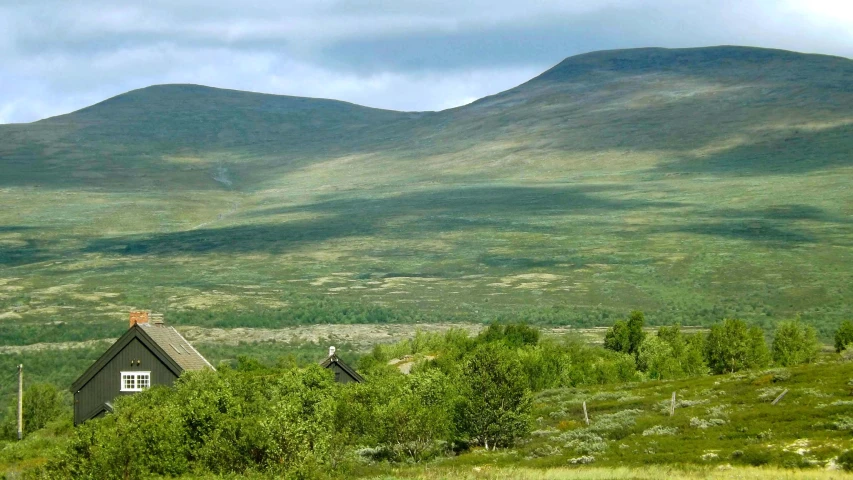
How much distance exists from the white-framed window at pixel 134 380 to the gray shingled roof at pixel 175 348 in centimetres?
141

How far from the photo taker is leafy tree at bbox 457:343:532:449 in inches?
1770

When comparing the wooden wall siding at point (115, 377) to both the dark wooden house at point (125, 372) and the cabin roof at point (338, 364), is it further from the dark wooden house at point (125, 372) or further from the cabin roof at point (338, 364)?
the cabin roof at point (338, 364)

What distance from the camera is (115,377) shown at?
49625mm

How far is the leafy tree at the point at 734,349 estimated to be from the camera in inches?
3295

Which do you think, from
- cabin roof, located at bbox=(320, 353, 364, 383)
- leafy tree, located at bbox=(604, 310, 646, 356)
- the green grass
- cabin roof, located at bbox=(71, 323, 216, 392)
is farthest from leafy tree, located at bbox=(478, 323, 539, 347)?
cabin roof, located at bbox=(71, 323, 216, 392)

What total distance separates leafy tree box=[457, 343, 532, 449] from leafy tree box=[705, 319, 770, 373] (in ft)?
137

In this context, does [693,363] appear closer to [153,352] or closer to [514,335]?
[514,335]

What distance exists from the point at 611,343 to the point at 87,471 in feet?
229

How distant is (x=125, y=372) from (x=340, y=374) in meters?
12.9

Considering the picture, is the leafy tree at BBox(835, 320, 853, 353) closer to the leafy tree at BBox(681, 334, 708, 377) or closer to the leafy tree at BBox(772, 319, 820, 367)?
the leafy tree at BBox(772, 319, 820, 367)

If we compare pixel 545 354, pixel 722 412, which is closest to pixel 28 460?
pixel 722 412

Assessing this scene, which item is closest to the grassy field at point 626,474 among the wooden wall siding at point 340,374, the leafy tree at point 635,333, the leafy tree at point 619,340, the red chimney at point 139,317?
the red chimney at point 139,317

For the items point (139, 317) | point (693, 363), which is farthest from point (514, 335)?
point (139, 317)

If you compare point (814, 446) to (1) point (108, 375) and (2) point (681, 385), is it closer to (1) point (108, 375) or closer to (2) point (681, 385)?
(2) point (681, 385)
